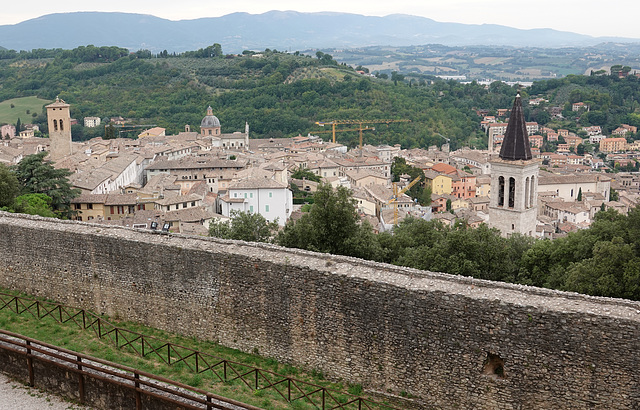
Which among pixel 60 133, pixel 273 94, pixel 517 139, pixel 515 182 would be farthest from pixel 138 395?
pixel 273 94

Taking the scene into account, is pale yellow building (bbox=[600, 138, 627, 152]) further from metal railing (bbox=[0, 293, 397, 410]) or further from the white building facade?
metal railing (bbox=[0, 293, 397, 410])

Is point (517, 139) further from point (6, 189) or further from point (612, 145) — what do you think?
point (612, 145)

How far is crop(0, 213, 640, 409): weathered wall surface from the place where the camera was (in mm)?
9227

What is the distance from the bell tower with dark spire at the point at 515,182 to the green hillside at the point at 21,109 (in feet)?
300

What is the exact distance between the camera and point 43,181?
104ft

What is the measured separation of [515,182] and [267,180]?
19815mm

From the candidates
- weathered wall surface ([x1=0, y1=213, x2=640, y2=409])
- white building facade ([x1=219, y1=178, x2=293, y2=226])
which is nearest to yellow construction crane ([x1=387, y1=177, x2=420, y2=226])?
white building facade ([x1=219, y1=178, x2=293, y2=226])

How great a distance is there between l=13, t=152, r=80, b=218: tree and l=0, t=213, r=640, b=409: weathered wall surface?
18233 mm

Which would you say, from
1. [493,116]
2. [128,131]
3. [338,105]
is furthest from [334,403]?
[493,116]

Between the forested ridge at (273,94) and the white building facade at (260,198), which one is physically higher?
the forested ridge at (273,94)

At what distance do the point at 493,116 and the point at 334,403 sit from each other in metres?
141

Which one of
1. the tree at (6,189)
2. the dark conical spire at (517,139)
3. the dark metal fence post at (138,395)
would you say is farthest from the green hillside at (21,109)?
the dark metal fence post at (138,395)

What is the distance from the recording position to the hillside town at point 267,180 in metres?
40.9

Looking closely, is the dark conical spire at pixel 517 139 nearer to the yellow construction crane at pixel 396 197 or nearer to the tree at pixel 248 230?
the tree at pixel 248 230
